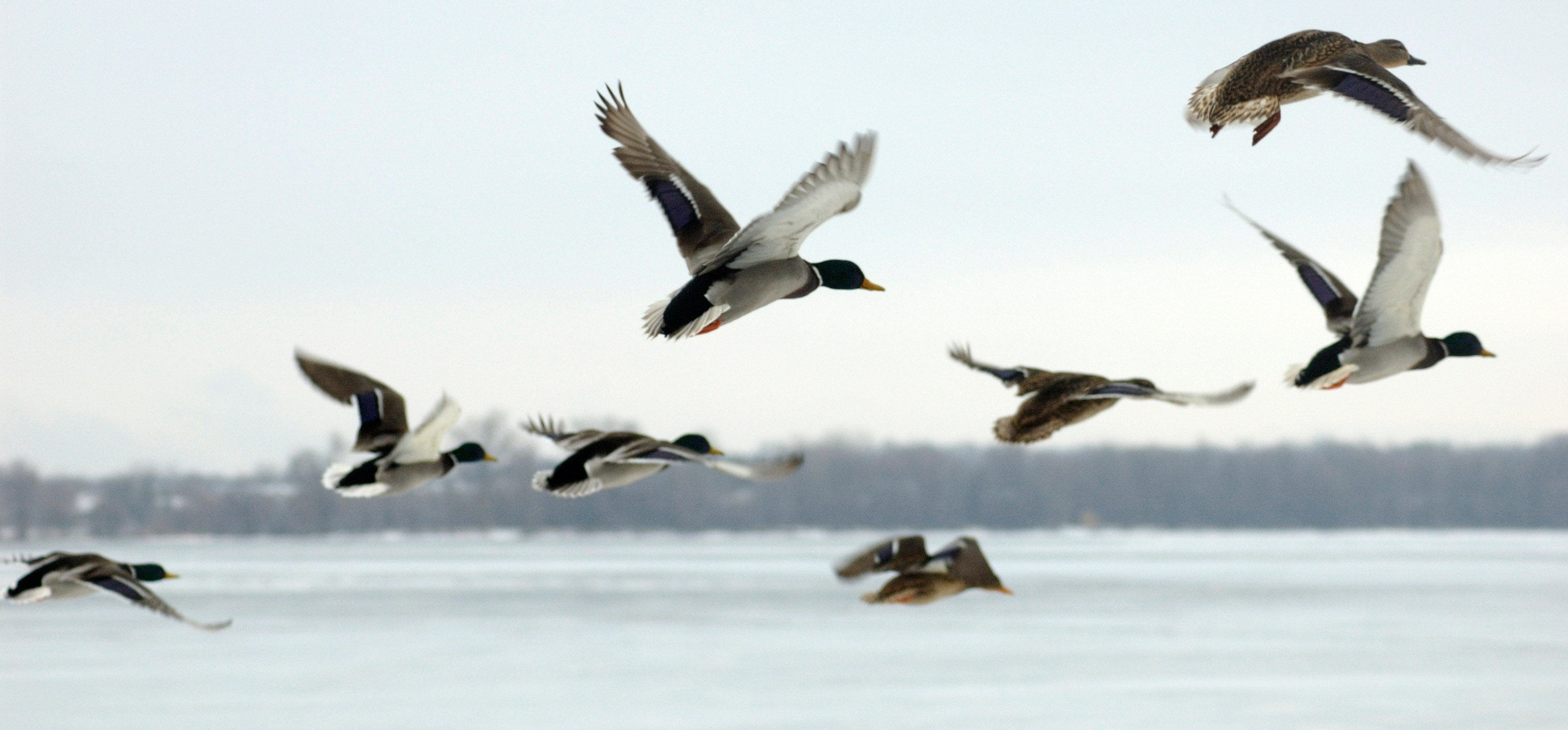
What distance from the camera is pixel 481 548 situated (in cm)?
7562

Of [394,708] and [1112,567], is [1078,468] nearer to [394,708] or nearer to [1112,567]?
[1112,567]

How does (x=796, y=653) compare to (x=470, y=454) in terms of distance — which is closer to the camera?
(x=470, y=454)

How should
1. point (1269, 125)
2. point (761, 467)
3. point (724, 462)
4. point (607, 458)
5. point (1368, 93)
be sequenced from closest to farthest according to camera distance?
point (761, 467)
point (724, 462)
point (607, 458)
point (1368, 93)
point (1269, 125)

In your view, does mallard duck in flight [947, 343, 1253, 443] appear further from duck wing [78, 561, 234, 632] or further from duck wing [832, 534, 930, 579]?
duck wing [78, 561, 234, 632]

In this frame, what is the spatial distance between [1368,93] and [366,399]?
10.1 ft

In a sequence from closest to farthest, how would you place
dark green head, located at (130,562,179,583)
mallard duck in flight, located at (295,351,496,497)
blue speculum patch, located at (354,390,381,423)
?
mallard duck in flight, located at (295,351,496,497)
blue speculum patch, located at (354,390,381,423)
dark green head, located at (130,562,179,583)

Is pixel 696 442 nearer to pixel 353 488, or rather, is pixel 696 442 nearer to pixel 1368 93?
pixel 353 488

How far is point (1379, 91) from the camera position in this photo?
422 cm

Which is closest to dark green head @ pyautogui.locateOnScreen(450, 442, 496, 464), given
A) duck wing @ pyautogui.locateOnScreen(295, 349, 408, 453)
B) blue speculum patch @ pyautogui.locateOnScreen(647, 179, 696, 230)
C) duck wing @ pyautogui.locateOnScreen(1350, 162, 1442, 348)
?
duck wing @ pyautogui.locateOnScreen(295, 349, 408, 453)

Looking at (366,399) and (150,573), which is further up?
(366,399)

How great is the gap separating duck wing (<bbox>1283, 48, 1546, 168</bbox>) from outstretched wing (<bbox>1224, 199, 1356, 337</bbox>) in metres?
0.57

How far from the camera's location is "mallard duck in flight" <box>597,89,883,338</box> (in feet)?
13.7

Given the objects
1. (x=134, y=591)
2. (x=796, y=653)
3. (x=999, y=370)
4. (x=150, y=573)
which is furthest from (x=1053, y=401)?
(x=796, y=653)

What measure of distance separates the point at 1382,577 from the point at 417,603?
2712 centimetres
